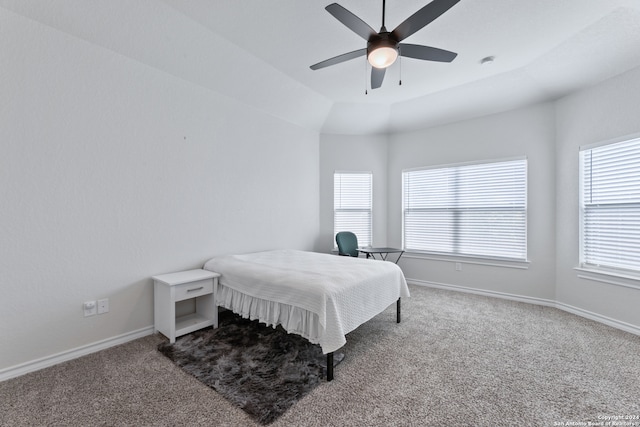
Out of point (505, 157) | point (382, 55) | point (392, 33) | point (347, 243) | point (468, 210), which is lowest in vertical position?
point (347, 243)

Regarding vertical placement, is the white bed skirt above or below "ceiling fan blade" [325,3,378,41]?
below

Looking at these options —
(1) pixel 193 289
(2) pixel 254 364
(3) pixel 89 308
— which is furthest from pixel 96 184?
(2) pixel 254 364

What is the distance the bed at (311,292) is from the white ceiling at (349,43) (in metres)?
2.17

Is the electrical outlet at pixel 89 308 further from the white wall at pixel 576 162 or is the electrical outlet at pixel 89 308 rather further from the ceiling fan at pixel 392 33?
the white wall at pixel 576 162

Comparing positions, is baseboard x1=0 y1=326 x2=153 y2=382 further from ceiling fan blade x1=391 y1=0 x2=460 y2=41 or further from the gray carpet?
ceiling fan blade x1=391 y1=0 x2=460 y2=41

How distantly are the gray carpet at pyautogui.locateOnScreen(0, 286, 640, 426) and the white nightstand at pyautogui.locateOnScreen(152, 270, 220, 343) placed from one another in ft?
0.65

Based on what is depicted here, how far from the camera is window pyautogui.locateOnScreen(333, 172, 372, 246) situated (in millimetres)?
4867

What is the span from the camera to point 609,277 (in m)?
2.92

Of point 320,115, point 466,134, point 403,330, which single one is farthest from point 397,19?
point 403,330

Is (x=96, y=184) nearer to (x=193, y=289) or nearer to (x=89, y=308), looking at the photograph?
(x=89, y=308)

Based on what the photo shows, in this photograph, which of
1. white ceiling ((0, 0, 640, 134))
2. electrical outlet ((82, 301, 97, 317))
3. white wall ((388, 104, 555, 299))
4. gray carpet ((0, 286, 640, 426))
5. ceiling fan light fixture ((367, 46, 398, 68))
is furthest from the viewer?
white wall ((388, 104, 555, 299))

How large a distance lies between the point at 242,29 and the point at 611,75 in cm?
385

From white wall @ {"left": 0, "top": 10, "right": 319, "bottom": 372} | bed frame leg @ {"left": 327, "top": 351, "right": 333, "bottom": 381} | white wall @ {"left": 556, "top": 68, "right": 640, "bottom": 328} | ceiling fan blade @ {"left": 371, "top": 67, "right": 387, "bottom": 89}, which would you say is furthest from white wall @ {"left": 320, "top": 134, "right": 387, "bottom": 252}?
bed frame leg @ {"left": 327, "top": 351, "right": 333, "bottom": 381}

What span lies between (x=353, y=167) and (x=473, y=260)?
2.42 m
